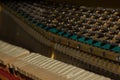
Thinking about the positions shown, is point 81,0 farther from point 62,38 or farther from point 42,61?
point 42,61

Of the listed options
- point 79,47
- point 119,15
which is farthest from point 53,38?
point 119,15

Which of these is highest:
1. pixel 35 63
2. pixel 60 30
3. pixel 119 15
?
pixel 119 15

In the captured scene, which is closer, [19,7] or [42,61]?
[42,61]

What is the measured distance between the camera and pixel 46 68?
334 centimetres

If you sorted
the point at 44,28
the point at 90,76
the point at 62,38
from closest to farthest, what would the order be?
the point at 90,76 → the point at 62,38 → the point at 44,28

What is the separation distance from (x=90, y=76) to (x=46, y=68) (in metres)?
0.63

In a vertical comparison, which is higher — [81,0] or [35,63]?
[81,0]

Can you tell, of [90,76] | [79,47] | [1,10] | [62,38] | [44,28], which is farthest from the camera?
[1,10]

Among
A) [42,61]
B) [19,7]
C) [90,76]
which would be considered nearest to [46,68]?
[42,61]

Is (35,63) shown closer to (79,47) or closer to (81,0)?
(79,47)

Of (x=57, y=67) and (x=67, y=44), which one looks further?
(x=67, y=44)

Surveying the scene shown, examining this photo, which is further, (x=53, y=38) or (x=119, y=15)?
(x=53, y=38)

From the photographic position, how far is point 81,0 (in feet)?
13.5

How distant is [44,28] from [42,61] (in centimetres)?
110
